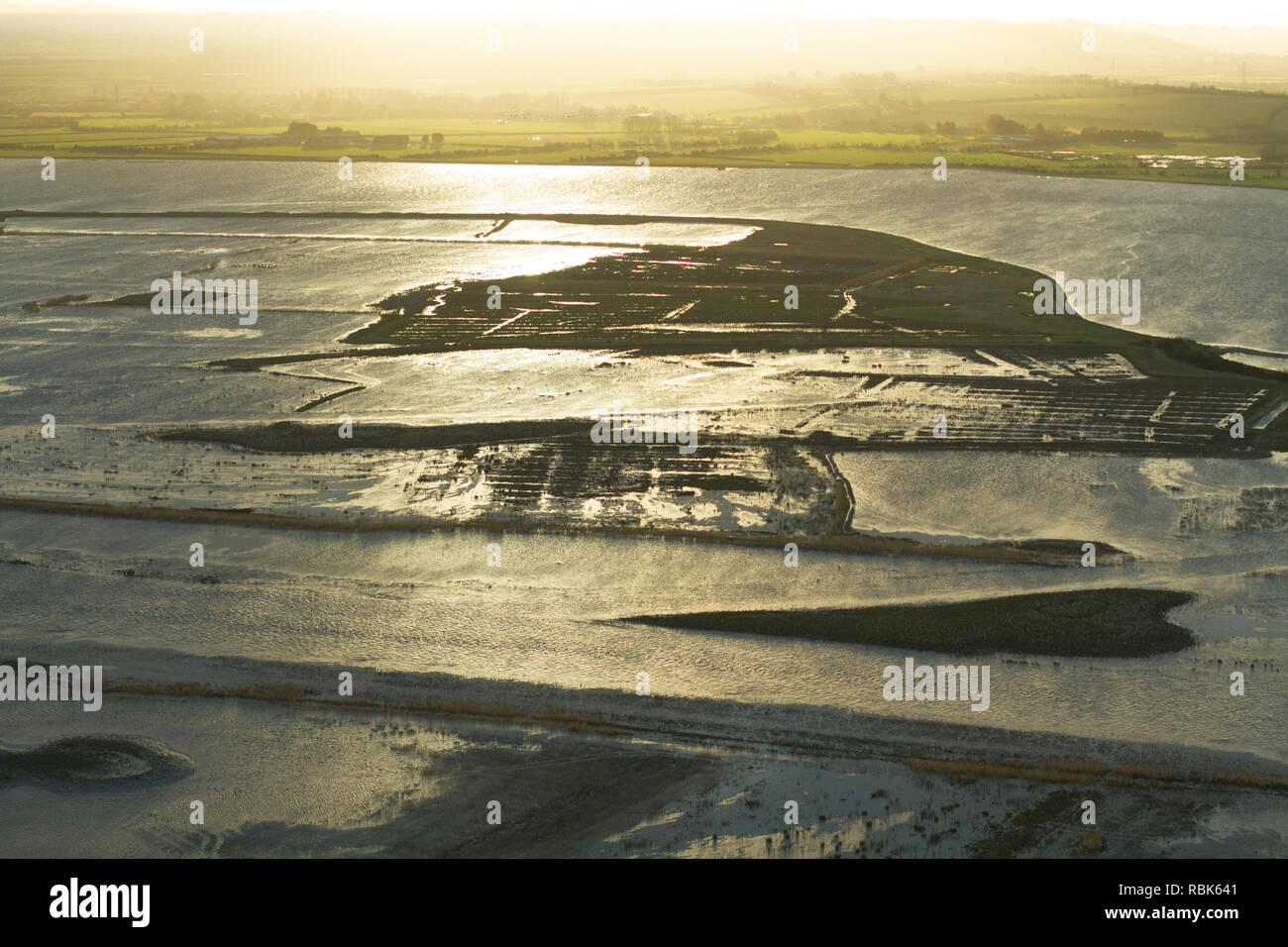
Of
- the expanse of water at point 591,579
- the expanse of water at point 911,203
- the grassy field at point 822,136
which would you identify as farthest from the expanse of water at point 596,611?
the grassy field at point 822,136

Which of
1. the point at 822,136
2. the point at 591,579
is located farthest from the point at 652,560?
the point at 822,136

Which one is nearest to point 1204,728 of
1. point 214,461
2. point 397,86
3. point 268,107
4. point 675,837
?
point 675,837

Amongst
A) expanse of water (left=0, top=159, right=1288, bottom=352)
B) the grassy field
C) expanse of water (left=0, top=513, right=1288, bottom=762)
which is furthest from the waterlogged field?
the grassy field

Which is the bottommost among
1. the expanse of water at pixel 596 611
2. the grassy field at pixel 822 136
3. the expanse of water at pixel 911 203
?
the expanse of water at pixel 596 611

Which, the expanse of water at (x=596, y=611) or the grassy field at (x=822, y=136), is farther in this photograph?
the grassy field at (x=822, y=136)

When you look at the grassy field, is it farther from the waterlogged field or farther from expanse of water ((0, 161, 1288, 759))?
expanse of water ((0, 161, 1288, 759))

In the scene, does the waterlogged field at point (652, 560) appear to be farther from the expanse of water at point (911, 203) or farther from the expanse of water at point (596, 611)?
the expanse of water at point (911, 203)
